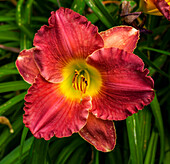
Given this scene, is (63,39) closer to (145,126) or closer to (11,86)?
(11,86)

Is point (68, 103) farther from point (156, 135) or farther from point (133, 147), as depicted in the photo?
point (156, 135)

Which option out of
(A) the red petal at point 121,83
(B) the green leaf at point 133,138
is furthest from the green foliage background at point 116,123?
(A) the red petal at point 121,83

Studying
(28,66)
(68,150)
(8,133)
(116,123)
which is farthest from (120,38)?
(8,133)

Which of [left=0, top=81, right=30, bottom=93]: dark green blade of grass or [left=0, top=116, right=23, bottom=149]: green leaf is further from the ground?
[left=0, top=81, right=30, bottom=93]: dark green blade of grass

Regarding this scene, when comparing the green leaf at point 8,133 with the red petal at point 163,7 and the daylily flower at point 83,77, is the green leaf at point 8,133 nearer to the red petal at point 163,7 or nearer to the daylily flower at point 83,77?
the daylily flower at point 83,77

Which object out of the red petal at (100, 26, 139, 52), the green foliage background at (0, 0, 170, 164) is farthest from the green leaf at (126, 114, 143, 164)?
the red petal at (100, 26, 139, 52)

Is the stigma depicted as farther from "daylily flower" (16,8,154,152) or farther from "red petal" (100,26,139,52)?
"red petal" (100,26,139,52)
